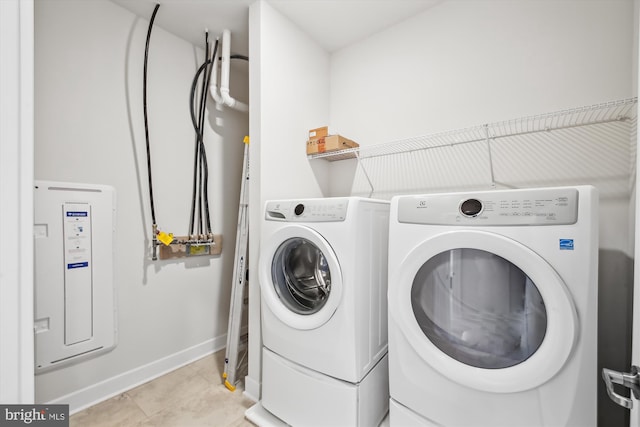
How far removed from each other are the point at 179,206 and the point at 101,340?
93 cm

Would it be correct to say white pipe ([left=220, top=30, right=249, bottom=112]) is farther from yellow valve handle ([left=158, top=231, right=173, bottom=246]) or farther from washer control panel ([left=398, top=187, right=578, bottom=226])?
washer control panel ([left=398, top=187, right=578, bottom=226])

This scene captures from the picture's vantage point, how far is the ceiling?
170 centimetres

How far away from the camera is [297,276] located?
4.93ft

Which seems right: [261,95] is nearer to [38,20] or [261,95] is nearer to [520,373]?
[38,20]

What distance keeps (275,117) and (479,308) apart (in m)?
1.50

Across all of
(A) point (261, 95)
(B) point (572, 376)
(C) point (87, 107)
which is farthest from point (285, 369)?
(C) point (87, 107)

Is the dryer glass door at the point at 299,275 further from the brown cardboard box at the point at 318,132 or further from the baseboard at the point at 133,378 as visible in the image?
the baseboard at the point at 133,378

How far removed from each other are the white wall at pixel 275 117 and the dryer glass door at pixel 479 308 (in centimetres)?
102

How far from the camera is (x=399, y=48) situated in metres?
1.90

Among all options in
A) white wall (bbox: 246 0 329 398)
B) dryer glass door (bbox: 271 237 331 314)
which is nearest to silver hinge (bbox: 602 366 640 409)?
dryer glass door (bbox: 271 237 331 314)
